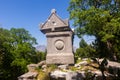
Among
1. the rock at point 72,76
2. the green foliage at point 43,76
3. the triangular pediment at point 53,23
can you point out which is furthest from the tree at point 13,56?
the rock at point 72,76

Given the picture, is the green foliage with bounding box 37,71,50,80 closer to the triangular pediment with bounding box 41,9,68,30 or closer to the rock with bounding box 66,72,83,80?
the rock with bounding box 66,72,83,80

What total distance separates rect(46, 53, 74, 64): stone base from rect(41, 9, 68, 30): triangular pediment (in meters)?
3.25

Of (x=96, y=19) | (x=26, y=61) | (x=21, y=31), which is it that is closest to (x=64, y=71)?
(x=96, y=19)

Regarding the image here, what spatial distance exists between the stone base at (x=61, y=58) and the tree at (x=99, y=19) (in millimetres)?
4703

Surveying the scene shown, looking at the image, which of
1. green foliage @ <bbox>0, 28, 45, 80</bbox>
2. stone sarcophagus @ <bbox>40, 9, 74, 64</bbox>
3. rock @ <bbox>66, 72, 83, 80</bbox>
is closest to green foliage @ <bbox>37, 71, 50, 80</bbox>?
rock @ <bbox>66, 72, 83, 80</bbox>

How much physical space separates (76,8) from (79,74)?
1110 centimetres

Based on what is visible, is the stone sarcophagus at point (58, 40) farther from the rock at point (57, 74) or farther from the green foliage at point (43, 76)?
the green foliage at point (43, 76)

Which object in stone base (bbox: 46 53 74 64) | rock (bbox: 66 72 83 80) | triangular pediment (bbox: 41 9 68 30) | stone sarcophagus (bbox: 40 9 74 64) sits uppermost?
triangular pediment (bbox: 41 9 68 30)

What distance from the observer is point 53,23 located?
26.4 metres

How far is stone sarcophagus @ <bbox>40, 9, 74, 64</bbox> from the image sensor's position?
2533cm

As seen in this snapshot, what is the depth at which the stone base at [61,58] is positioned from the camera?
82.2ft

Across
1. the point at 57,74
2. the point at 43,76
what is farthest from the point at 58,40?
the point at 43,76

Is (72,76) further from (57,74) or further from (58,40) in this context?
(58,40)

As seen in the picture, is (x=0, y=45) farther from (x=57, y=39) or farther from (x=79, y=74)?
(x=79, y=74)
